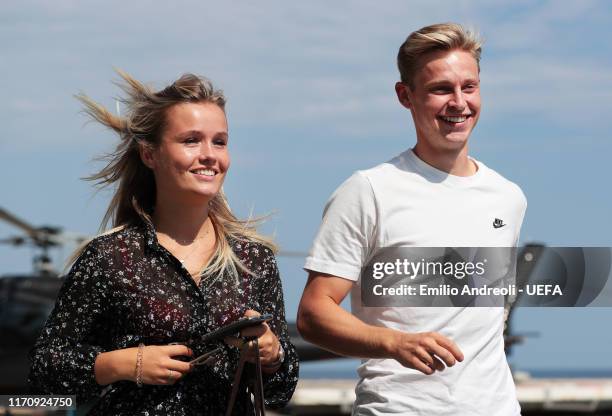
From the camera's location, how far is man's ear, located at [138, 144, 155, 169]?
327 cm

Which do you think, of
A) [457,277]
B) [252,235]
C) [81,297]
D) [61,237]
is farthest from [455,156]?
[61,237]

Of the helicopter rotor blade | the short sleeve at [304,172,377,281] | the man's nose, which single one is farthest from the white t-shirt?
the helicopter rotor blade

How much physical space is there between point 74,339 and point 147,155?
2.18ft

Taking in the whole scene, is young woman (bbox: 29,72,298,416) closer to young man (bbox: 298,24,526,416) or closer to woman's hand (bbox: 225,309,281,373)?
woman's hand (bbox: 225,309,281,373)

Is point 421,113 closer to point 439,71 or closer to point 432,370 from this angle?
point 439,71

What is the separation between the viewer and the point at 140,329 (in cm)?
300

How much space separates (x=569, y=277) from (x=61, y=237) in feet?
64.1

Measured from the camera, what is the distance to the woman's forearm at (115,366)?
2.91 metres

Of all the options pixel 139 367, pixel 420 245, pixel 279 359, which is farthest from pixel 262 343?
pixel 420 245

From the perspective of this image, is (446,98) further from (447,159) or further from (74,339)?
(74,339)

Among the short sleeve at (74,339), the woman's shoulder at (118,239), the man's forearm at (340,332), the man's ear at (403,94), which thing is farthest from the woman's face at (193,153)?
the man's ear at (403,94)

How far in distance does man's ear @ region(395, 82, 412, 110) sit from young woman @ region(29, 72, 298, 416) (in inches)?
24.0

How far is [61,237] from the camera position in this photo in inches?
879

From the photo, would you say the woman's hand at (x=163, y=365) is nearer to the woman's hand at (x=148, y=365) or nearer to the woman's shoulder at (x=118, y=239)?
the woman's hand at (x=148, y=365)
